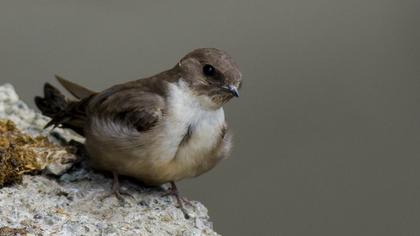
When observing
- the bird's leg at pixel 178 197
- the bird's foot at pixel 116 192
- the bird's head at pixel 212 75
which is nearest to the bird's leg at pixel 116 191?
the bird's foot at pixel 116 192

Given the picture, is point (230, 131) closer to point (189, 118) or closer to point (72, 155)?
point (189, 118)

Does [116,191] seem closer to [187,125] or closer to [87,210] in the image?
[87,210]

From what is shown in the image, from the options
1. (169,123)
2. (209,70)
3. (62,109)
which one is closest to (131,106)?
(169,123)

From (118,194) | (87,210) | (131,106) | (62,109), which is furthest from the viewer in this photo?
(62,109)

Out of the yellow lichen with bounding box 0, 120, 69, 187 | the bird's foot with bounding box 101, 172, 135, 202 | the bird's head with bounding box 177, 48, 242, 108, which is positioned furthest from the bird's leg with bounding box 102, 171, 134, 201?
the bird's head with bounding box 177, 48, 242, 108

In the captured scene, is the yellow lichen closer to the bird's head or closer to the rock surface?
the rock surface

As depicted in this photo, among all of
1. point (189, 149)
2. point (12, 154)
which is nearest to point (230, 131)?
point (189, 149)
